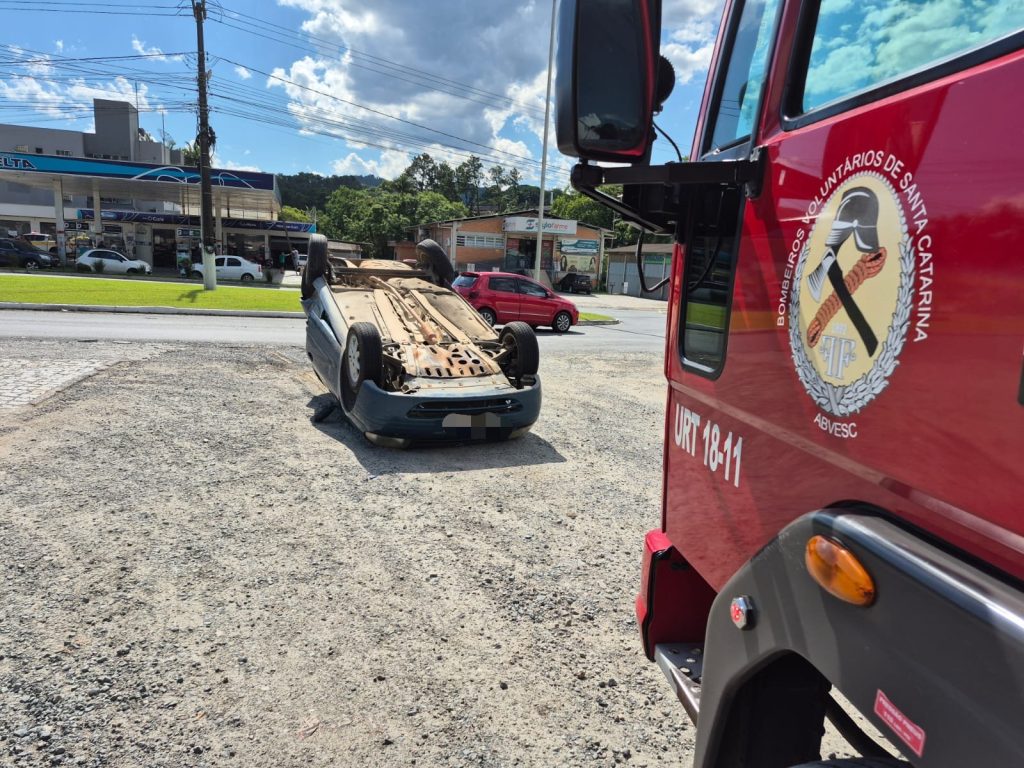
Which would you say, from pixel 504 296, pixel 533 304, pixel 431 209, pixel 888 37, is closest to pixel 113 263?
pixel 504 296

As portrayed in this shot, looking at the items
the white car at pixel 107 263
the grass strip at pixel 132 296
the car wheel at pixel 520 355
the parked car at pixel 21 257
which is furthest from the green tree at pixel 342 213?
the car wheel at pixel 520 355

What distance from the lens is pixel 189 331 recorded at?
12789mm

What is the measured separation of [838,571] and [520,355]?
5328 millimetres

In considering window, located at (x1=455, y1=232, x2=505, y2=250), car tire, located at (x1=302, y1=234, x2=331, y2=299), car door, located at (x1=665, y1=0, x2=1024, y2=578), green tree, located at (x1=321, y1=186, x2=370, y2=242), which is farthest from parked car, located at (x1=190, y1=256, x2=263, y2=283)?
car door, located at (x1=665, y1=0, x2=1024, y2=578)

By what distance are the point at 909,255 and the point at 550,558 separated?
312 centimetres

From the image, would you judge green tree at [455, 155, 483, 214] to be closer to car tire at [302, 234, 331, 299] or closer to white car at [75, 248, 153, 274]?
white car at [75, 248, 153, 274]

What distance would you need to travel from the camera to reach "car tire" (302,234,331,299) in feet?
25.6

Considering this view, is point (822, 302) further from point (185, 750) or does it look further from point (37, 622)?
point (37, 622)

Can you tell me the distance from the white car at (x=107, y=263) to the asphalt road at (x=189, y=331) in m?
21.0

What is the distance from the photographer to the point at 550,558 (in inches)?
155

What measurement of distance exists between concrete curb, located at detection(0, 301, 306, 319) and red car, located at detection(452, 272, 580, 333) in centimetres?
454

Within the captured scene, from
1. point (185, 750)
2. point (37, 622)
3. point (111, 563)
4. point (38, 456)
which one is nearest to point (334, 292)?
point (38, 456)

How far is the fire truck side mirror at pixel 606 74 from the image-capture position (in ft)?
5.07

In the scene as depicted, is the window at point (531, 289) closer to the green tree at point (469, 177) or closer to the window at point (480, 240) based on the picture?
the window at point (480, 240)
